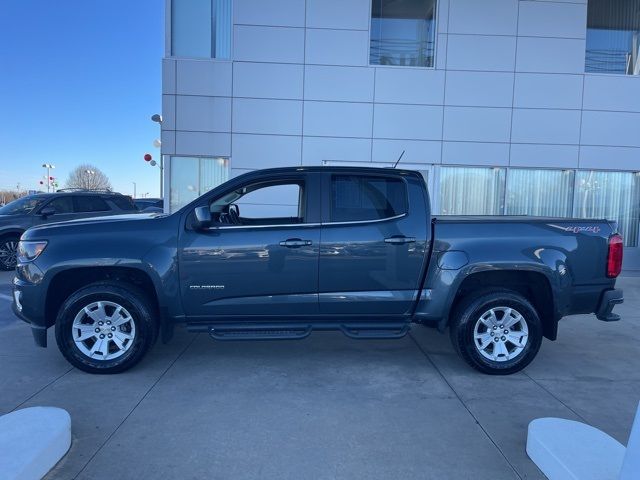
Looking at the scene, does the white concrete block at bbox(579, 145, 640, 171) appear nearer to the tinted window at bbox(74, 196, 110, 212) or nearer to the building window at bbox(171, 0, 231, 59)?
the building window at bbox(171, 0, 231, 59)

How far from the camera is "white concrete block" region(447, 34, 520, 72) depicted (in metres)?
11.4

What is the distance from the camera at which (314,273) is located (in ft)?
15.7

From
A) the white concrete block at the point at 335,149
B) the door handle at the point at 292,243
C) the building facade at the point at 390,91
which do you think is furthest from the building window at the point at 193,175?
the door handle at the point at 292,243

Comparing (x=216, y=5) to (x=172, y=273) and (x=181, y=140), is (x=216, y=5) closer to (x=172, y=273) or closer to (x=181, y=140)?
(x=181, y=140)

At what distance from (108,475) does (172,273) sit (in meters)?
1.93

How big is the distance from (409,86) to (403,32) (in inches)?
52.8

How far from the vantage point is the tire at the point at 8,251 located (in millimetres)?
11055

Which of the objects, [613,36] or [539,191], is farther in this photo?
[613,36]

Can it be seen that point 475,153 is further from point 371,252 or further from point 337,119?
point 371,252

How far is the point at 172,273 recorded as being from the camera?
185 inches

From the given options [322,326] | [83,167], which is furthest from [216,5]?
[83,167]

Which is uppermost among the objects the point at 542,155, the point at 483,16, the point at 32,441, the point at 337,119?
the point at 483,16

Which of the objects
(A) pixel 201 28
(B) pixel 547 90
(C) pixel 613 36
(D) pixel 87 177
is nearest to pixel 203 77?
(A) pixel 201 28

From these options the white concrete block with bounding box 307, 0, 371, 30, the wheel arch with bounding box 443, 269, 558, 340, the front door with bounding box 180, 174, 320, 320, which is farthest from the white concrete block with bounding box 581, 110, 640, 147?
the front door with bounding box 180, 174, 320, 320
